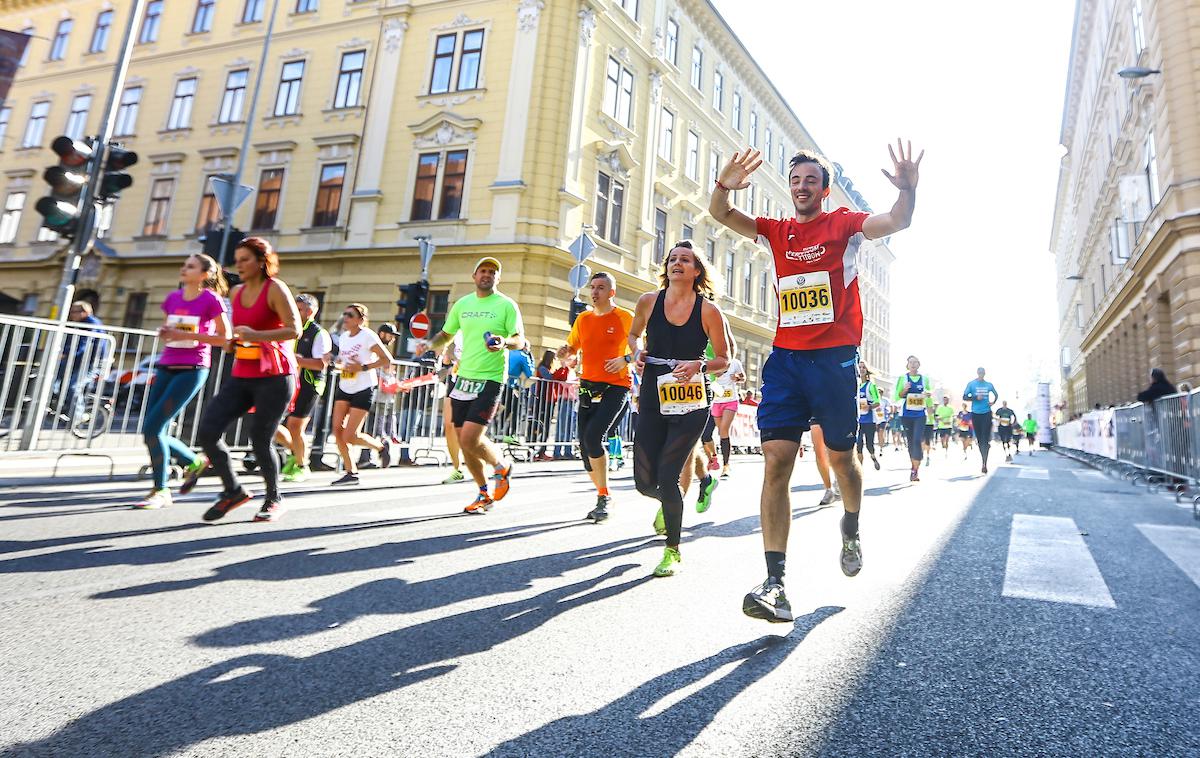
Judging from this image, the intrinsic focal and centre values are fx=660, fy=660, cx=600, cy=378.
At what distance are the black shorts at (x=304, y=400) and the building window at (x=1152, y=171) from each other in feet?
71.9

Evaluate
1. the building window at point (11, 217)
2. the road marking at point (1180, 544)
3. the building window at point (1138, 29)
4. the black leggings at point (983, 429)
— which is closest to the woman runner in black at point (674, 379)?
the road marking at point (1180, 544)

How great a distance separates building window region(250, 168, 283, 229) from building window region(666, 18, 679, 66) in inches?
582

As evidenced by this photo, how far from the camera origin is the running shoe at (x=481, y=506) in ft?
18.2

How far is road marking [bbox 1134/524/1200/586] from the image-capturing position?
4312 mm

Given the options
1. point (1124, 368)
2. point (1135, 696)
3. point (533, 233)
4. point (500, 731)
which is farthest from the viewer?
point (1124, 368)

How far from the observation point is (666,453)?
3824 millimetres

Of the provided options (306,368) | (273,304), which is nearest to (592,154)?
(306,368)

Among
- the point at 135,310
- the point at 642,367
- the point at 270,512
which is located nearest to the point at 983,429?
the point at 642,367

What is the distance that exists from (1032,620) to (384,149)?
72.6 feet

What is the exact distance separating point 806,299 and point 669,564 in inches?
63.3

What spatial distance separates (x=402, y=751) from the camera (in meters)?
1.61

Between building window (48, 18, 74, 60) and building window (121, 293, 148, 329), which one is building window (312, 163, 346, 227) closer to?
building window (121, 293, 148, 329)

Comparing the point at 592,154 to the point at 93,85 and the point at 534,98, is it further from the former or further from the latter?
the point at 93,85

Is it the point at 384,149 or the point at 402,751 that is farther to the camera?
the point at 384,149
